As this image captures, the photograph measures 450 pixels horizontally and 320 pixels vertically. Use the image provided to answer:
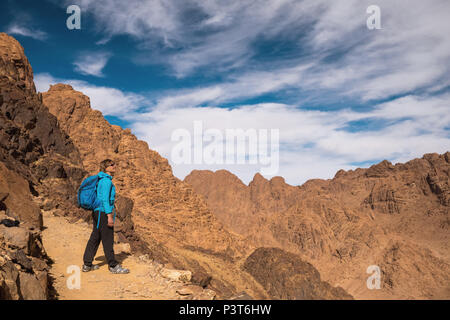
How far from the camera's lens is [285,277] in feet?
101

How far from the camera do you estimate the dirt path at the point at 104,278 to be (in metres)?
5.21

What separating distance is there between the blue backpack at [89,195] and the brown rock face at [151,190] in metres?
20.0

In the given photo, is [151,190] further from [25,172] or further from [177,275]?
[177,275]

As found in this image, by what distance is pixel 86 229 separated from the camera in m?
9.56

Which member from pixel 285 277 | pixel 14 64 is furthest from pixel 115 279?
pixel 285 277

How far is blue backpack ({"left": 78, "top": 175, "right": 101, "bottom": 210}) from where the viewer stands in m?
5.96

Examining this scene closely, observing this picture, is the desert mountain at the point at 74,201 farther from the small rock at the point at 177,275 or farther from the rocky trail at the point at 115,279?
the small rock at the point at 177,275

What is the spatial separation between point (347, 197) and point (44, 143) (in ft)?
329

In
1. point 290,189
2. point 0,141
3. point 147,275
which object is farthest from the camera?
point 290,189

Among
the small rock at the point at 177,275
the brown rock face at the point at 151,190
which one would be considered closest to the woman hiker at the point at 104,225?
the small rock at the point at 177,275
